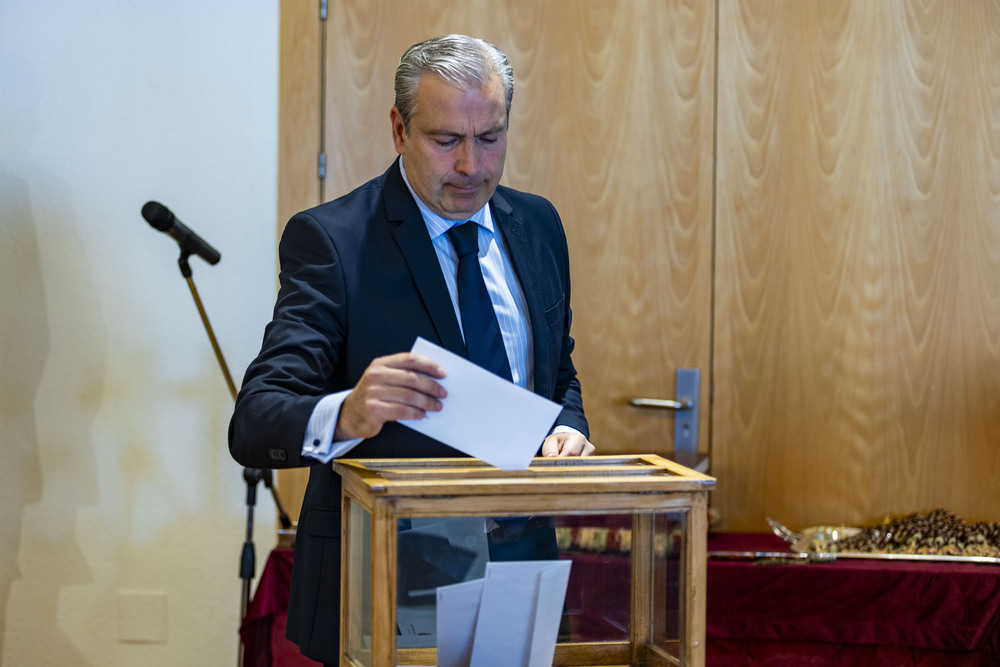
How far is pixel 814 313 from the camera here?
305 cm

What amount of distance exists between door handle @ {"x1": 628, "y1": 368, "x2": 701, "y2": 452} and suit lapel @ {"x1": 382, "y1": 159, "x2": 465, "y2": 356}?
5.75ft

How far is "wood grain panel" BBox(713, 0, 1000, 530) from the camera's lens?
118 inches

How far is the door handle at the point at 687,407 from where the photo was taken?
10.0ft

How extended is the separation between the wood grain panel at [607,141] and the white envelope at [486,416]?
2.08 meters

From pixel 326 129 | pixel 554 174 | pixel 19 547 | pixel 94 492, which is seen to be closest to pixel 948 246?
pixel 554 174

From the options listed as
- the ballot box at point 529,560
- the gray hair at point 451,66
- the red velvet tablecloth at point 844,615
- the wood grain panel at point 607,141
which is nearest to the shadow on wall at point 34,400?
the red velvet tablecloth at point 844,615

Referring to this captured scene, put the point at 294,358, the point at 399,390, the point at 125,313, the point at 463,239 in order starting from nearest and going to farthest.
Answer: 1. the point at 399,390
2. the point at 294,358
3. the point at 463,239
4. the point at 125,313

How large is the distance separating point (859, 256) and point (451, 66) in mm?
2049

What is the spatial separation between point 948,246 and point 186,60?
2.39 m

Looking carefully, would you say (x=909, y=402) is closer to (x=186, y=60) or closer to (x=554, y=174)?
(x=554, y=174)

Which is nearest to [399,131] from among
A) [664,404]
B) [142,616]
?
[664,404]

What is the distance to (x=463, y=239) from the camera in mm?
1470

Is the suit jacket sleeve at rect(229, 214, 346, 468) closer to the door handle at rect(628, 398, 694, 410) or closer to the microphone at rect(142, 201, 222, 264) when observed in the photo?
the microphone at rect(142, 201, 222, 264)

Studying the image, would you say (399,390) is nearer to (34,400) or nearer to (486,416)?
(486,416)
